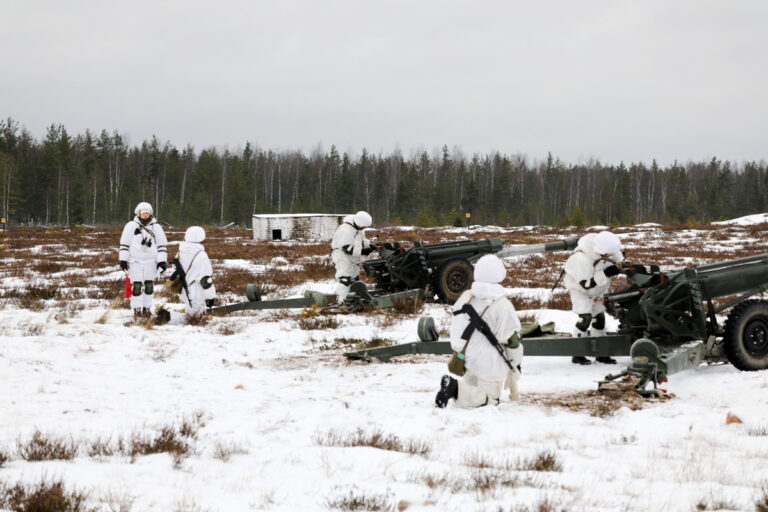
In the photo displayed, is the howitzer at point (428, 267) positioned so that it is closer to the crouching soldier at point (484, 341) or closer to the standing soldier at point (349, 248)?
the standing soldier at point (349, 248)

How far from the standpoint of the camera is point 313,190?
84.8 metres

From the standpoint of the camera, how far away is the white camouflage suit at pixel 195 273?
10.9 metres

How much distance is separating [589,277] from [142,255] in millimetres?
7613

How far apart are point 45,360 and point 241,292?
26.1 ft

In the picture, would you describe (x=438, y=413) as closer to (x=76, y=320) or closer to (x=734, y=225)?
(x=76, y=320)

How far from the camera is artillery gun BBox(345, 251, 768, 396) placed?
644 centimetres

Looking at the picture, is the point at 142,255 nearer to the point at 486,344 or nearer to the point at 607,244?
the point at 486,344

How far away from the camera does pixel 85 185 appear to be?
64.0m

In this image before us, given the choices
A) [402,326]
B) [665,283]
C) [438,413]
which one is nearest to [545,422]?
[438,413]

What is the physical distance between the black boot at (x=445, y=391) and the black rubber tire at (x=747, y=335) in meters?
3.18

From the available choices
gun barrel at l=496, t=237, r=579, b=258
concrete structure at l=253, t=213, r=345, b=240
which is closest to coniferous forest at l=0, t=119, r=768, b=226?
concrete structure at l=253, t=213, r=345, b=240

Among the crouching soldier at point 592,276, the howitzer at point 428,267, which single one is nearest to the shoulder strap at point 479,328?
the crouching soldier at point 592,276

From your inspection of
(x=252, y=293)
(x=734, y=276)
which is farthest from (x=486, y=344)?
(x=252, y=293)

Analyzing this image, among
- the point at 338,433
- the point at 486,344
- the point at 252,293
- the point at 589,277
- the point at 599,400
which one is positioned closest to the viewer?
the point at 338,433
